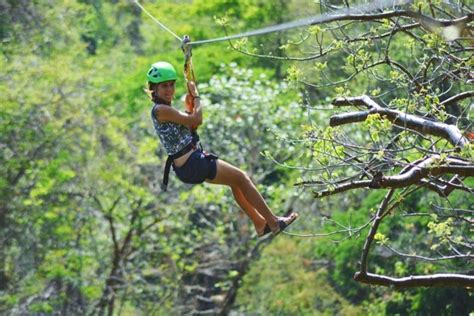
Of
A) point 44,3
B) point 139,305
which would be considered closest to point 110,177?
point 139,305

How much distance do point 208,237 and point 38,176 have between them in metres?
3.45

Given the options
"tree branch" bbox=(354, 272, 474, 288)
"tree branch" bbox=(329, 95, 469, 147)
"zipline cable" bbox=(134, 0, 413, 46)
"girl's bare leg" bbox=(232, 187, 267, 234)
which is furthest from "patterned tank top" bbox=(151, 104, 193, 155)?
"tree branch" bbox=(354, 272, 474, 288)

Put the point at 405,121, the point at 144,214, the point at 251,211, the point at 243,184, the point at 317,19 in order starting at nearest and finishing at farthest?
the point at 317,19, the point at 405,121, the point at 243,184, the point at 251,211, the point at 144,214

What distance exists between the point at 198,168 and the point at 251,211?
641 mm

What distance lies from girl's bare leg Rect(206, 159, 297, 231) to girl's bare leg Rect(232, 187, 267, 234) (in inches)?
1.7

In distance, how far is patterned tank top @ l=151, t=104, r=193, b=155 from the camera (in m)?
8.16

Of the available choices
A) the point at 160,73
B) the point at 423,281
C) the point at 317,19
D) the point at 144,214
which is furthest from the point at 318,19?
the point at 144,214

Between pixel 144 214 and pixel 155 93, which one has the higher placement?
pixel 155 93

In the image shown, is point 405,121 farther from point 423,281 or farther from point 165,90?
point 165,90

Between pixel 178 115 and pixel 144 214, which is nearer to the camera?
pixel 178 115

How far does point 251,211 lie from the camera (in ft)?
28.0

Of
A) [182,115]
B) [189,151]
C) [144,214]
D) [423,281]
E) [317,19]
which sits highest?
[317,19]

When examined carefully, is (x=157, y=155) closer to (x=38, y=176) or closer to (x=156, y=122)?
(x=38, y=176)

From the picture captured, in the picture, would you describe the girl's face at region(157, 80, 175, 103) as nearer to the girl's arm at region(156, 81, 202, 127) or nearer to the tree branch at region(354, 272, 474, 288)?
the girl's arm at region(156, 81, 202, 127)
